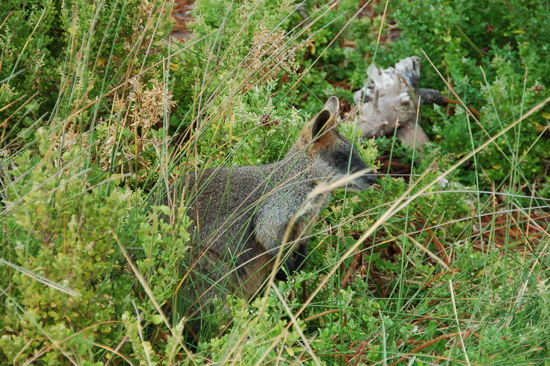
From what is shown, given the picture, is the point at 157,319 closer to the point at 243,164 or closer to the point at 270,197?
the point at 270,197

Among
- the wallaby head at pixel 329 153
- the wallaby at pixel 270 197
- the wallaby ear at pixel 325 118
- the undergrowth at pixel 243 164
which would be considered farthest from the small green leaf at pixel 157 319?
the wallaby head at pixel 329 153

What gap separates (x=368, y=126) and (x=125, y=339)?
3.51m

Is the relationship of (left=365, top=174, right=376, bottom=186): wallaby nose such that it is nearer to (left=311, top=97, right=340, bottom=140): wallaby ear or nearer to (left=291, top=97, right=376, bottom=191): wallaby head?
(left=291, top=97, right=376, bottom=191): wallaby head

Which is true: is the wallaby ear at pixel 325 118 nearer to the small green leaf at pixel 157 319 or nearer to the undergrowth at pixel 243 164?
the undergrowth at pixel 243 164

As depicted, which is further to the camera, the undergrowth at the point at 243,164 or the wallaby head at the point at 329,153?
the wallaby head at the point at 329,153

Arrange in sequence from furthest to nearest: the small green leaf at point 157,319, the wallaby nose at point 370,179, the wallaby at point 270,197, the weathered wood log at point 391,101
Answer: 1. the weathered wood log at point 391,101
2. the wallaby nose at point 370,179
3. the wallaby at point 270,197
4. the small green leaf at point 157,319

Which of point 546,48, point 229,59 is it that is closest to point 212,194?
point 229,59

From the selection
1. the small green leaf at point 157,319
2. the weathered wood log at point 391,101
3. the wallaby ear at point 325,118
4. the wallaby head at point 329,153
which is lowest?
the weathered wood log at point 391,101

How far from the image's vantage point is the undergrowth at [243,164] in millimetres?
2479

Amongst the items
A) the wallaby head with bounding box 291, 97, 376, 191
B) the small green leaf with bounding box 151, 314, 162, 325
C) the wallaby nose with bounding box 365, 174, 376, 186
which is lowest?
the wallaby nose with bounding box 365, 174, 376, 186

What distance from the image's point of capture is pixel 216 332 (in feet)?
10.1


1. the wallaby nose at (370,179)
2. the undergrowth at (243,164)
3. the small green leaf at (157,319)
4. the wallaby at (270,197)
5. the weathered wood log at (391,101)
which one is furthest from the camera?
the weathered wood log at (391,101)

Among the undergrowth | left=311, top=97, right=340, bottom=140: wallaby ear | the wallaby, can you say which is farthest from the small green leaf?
left=311, top=97, right=340, bottom=140: wallaby ear

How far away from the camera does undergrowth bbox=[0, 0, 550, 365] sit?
2.48 metres
